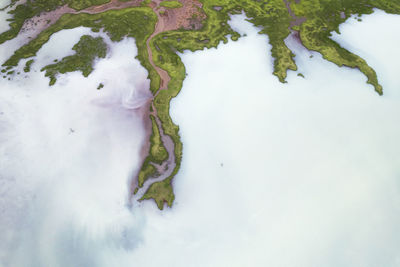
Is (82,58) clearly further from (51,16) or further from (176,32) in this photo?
(176,32)

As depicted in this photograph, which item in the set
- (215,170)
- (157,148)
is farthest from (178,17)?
(215,170)

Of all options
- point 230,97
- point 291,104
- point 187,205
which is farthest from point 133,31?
point 187,205

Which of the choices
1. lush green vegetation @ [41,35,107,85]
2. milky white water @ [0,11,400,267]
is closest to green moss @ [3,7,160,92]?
milky white water @ [0,11,400,267]

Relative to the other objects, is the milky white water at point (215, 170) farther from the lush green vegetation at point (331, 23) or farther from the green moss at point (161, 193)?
the lush green vegetation at point (331, 23)

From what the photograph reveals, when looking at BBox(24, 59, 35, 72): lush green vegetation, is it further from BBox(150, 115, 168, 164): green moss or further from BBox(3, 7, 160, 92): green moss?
BBox(150, 115, 168, 164): green moss

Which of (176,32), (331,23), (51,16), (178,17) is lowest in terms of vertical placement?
(331,23)

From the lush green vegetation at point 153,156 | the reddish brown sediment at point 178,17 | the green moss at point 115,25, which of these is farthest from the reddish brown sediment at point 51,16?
the lush green vegetation at point 153,156

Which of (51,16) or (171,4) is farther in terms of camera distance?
→ (171,4)
